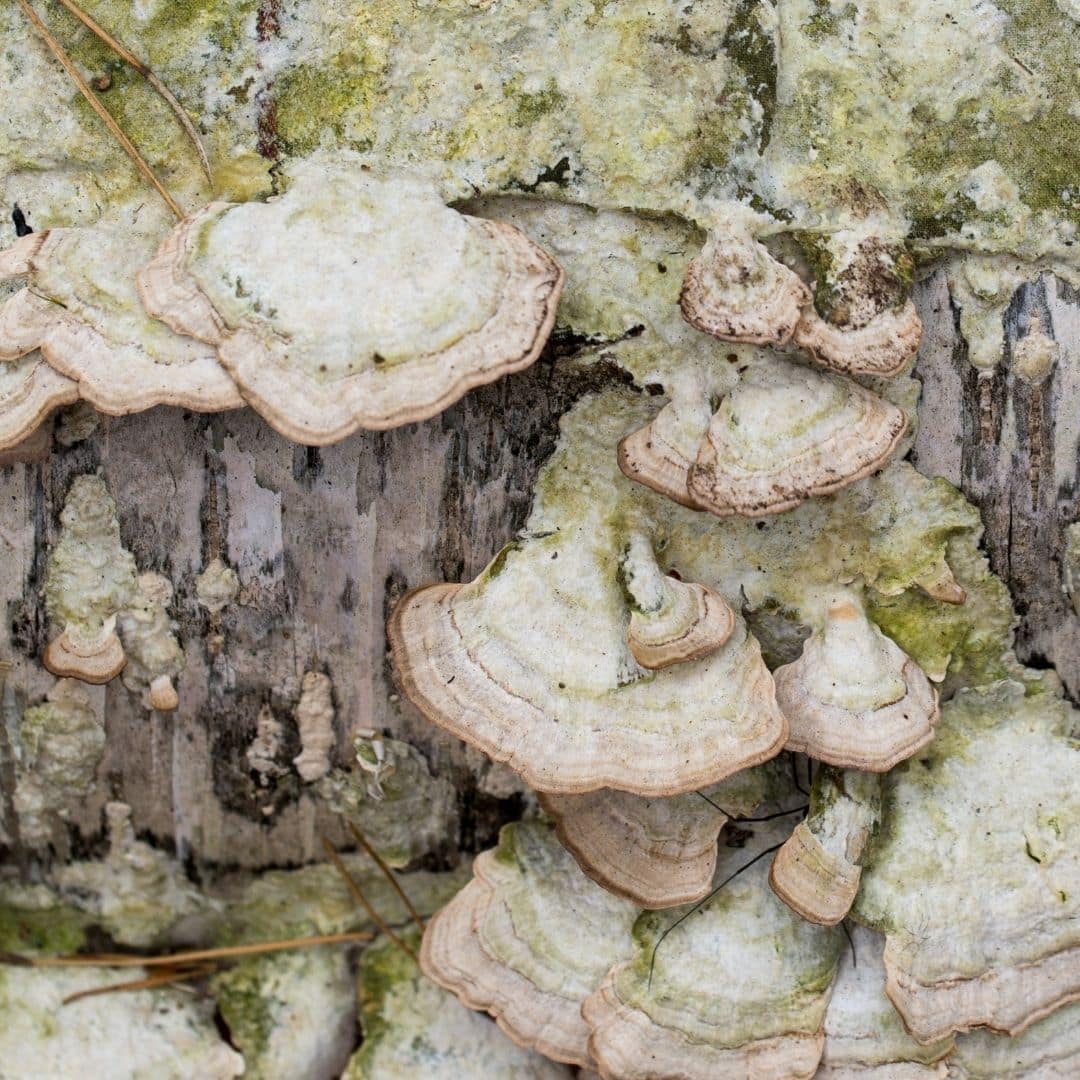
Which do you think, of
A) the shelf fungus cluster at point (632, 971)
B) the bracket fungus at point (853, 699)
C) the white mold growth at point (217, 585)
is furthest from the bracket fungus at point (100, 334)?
the shelf fungus cluster at point (632, 971)

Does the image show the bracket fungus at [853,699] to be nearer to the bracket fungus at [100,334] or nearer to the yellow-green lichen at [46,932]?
the bracket fungus at [100,334]

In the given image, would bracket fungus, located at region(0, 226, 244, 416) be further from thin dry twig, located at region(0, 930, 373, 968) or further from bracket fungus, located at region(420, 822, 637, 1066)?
thin dry twig, located at region(0, 930, 373, 968)

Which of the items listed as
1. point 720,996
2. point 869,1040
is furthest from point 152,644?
point 869,1040

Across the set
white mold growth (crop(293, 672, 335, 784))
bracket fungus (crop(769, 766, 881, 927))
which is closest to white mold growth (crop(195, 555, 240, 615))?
white mold growth (crop(293, 672, 335, 784))

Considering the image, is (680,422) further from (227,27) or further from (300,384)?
(227,27)

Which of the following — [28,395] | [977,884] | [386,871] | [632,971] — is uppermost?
[28,395]

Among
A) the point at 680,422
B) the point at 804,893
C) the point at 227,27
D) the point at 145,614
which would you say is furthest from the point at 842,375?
the point at 145,614

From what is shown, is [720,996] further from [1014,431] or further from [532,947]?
[1014,431]
